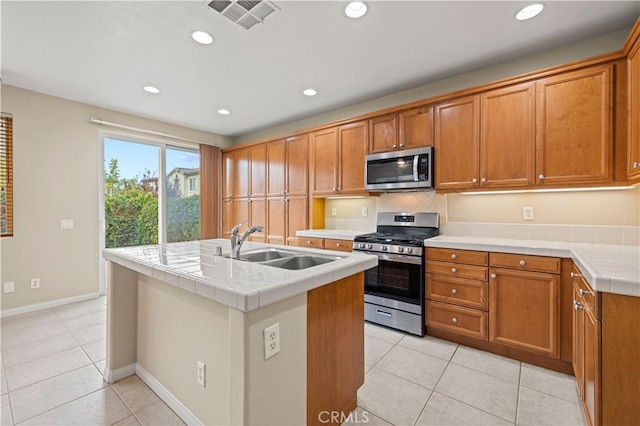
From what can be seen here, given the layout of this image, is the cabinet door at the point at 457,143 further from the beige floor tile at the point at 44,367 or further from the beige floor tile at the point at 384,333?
the beige floor tile at the point at 44,367

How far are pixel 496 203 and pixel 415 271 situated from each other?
1082 millimetres

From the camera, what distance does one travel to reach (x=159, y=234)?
467cm

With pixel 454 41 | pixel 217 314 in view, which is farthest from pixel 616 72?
pixel 217 314

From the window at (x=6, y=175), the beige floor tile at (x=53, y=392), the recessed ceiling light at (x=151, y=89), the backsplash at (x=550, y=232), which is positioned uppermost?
the recessed ceiling light at (x=151, y=89)

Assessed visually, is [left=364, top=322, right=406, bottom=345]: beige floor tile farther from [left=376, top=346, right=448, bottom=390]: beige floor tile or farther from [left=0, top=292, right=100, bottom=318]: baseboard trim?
[left=0, top=292, right=100, bottom=318]: baseboard trim

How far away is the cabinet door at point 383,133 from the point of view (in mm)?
3184

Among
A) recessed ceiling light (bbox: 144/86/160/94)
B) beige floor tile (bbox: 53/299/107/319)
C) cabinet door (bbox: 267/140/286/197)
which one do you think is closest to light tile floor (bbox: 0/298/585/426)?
beige floor tile (bbox: 53/299/107/319)

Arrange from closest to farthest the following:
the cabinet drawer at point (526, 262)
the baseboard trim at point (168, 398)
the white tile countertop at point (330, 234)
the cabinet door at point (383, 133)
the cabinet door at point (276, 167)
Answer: the baseboard trim at point (168, 398), the cabinet drawer at point (526, 262), the cabinet door at point (383, 133), the white tile countertop at point (330, 234), the cabinet door at point (276, 167)

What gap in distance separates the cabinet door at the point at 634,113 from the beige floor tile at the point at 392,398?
206cm

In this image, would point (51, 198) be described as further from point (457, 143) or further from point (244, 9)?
point (457, 143)

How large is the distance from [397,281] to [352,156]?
161 centimetres

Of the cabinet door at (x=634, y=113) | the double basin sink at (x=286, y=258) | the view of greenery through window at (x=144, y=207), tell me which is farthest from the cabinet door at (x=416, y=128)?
the view of greenery through window at (x=144, y=207)

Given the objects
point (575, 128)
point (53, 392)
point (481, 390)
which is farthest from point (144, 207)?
point (575, 128)

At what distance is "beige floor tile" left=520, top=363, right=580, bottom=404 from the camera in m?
1.87
